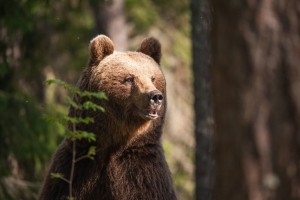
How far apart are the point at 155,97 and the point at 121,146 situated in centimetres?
66

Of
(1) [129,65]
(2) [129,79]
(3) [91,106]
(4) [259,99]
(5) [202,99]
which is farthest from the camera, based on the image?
(5) [202,99]

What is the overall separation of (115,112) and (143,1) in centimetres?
993

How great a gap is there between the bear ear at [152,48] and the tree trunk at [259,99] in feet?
12.8

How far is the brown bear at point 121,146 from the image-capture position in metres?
7.47

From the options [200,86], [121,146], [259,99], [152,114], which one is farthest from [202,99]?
[259,99]

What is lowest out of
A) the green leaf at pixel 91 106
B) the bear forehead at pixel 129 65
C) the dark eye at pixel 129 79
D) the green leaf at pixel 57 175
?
the green leaf at pixel 57 175

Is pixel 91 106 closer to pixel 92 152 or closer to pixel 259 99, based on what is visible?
pixel 92 152

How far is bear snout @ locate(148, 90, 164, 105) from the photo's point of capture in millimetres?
7236

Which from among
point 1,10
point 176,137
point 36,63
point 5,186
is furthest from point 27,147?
point 176,137

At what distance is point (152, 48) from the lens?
8.23 metres

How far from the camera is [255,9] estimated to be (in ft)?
13.8

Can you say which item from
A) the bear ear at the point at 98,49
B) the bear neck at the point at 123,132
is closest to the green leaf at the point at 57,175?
the bear neck at the point at 123,132

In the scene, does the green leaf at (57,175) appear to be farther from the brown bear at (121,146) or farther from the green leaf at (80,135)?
the green leaf at (80,135)

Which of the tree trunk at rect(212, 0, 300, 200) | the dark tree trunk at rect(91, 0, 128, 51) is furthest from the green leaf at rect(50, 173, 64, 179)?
the dark tree trunk at rect(91, 0, 128, 51)
